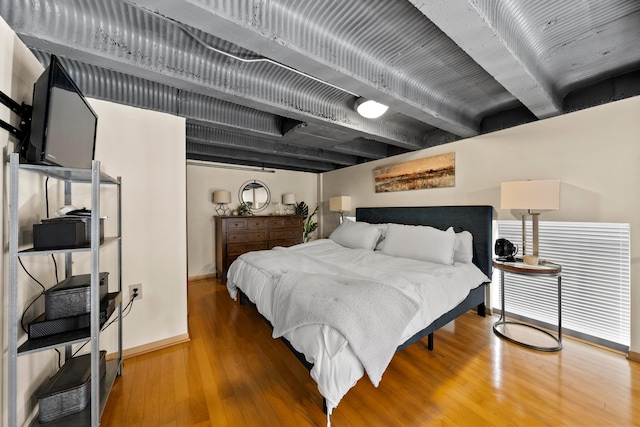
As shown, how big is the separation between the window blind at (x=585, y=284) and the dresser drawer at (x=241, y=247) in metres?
3.66

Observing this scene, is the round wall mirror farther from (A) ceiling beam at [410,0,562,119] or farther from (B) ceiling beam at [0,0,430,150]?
(A) ceiling beam at [410,0,562,119]

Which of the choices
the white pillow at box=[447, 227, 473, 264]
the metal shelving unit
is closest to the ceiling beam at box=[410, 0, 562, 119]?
the white pillow at box=[447, 227, 473, 264]

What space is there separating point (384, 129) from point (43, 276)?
322 centimetres

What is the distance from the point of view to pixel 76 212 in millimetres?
1276

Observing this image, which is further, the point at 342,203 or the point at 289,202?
the point at 289,202

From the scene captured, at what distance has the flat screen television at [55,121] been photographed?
1.04 meters

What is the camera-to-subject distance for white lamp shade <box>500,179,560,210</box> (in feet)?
6.57

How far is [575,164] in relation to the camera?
2.16 m

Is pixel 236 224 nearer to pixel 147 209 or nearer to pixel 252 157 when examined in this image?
pixel 252 157

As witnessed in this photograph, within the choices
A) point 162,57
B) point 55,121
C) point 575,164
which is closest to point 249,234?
point 162,57

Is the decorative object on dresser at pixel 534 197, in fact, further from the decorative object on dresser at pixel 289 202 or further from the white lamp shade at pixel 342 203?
the decorative object on dresser at pixel 289 202

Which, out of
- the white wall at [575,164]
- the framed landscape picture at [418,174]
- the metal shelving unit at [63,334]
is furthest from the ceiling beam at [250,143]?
the white wall at [575,164]

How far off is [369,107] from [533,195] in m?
1.67

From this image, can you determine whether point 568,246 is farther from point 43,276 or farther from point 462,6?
point 43,276
